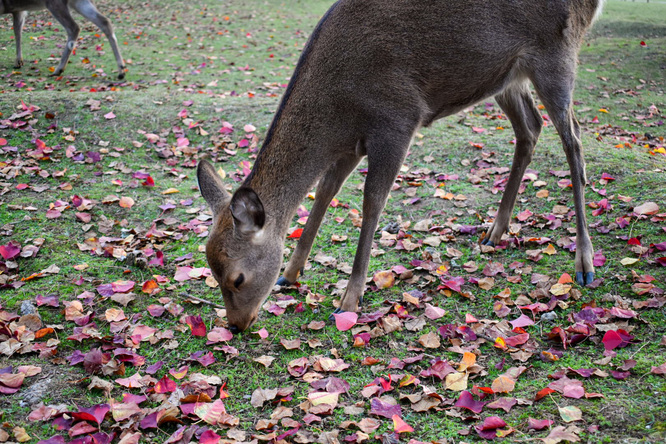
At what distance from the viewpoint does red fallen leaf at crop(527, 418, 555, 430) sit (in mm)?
2762

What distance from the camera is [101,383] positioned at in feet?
10.8

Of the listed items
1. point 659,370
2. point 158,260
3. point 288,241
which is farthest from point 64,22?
point 659,370

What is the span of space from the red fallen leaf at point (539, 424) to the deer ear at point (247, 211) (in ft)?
6.57

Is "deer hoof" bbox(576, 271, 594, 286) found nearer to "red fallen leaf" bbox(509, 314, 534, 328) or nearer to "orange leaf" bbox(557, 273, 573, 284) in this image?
"orange leaf" bbox(557, 273, 573, 284)

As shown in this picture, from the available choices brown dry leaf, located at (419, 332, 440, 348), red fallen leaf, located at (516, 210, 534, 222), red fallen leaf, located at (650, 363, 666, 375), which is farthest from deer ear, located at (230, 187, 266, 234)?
red fallen leaf, located at (516, 210, 534, 222)

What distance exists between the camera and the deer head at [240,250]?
3.46 metres

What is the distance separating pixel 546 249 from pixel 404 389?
2.19 m

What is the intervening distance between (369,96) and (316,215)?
1.19 meters

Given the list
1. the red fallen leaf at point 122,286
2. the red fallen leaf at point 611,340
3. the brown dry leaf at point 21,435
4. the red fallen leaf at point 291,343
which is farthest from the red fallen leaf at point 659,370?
the red fallen leaf at point 122,286

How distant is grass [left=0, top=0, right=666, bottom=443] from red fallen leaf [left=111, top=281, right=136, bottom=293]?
57 millimetres

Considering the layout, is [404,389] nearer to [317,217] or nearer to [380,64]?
[317,217]

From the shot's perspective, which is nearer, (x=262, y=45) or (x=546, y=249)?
(x=546, y=249)

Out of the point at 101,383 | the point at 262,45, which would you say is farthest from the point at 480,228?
the point at 262,45

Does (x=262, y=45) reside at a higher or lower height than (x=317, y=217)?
lower
